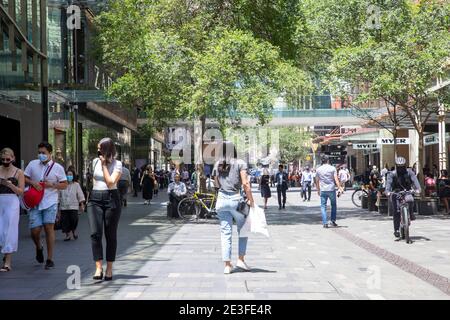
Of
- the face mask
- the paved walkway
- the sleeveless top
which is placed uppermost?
the face mask

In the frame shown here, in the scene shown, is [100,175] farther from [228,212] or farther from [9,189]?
[228,212]

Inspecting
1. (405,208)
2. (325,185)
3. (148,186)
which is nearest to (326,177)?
(325,185)

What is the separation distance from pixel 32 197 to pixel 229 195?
2.68 meters

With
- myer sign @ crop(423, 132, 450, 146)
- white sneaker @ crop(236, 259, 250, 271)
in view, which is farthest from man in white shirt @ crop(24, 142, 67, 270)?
myer sign @ crop(423, 132, 450, 146)

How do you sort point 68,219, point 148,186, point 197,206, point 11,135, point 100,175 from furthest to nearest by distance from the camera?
point 148,186 → point 11,135 → point 197,206 → point 68,219 → point 100,175

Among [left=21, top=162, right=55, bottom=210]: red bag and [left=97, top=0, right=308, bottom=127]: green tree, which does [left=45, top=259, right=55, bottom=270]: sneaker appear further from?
[left=97, top=0, right=308, bottom=127]: green tree

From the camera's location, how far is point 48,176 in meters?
10.2

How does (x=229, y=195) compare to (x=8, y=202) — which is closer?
(x=229, y=195)

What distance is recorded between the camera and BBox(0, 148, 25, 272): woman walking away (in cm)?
→ 967

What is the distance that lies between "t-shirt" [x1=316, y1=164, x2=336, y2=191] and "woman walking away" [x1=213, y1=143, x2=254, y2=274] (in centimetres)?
781

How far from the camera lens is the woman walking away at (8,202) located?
9672 millimetres
